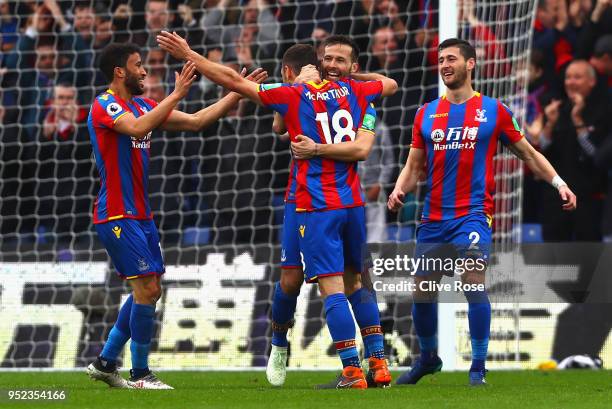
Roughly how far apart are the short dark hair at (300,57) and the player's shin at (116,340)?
1837 mm

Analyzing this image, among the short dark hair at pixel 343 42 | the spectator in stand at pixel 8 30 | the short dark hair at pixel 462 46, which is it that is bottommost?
the short dark hair at pixel 343 42

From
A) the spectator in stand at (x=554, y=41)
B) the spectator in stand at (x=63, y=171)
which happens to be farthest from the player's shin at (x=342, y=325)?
the spectator in stand at (x=554, y=41)

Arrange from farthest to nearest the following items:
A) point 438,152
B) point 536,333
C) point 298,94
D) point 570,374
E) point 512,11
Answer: point 512,11 → point 536,333 → point 570,374 → point 438,152 → point 298,94

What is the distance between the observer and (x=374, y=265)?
881 centimetres

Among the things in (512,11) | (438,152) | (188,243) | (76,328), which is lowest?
(76,328)

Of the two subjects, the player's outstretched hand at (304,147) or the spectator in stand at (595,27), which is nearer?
the player's outstretched hand at (304,147)

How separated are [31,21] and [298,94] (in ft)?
20.2

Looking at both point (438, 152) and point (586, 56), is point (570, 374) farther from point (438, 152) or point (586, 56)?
point (586, 56)

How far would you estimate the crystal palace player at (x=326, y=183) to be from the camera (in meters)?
7.61

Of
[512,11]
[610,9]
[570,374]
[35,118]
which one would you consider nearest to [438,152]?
[570,374]

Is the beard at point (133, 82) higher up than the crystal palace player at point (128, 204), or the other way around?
the beard at point (133, 82)

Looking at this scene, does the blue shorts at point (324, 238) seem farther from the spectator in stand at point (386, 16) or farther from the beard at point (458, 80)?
the spectator in stand at point (386, 16)

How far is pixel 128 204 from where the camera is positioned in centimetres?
824

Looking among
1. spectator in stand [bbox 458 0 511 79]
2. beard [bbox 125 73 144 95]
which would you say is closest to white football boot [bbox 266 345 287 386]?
beard [bbox 125 73 144 95]
